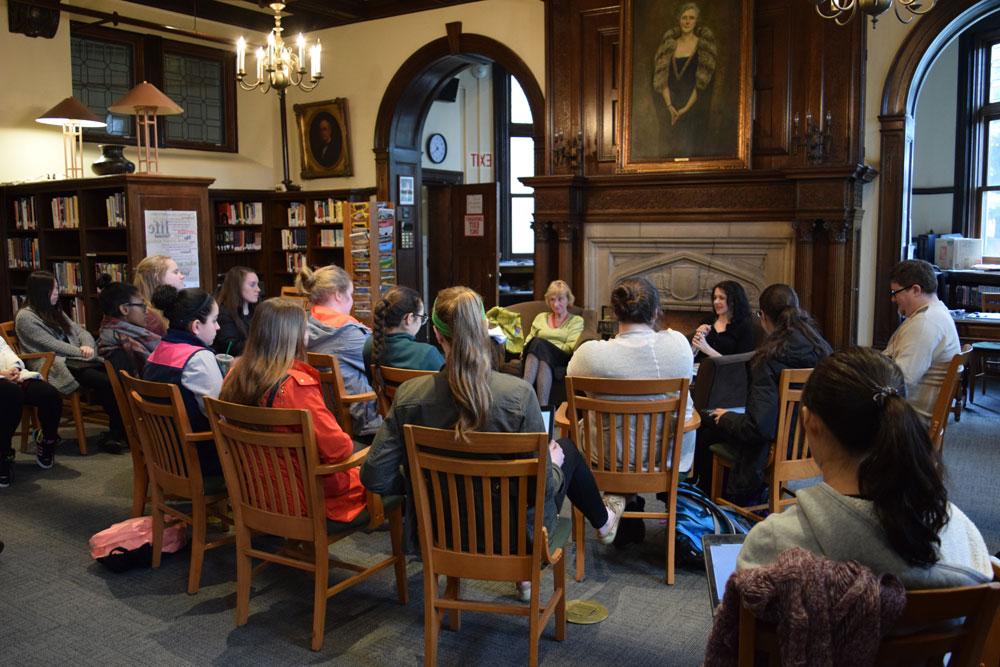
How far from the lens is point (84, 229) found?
770cm

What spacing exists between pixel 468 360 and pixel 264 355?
2.99ft

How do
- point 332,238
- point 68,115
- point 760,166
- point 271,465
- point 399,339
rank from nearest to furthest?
point 271,465 < point 399,339 < point 760,166 < point 68,115 < point 332,238

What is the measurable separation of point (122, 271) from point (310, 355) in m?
4.43

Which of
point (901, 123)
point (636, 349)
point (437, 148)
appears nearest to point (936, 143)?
point (901, 123)

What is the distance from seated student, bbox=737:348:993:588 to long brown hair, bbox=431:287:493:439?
3.45 ft

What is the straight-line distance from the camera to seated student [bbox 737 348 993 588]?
1488 millimetres

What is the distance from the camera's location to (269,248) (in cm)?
982

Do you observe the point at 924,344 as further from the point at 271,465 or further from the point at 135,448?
the point at 135,448

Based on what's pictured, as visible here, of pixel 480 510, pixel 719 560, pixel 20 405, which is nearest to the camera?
pixel 719 560

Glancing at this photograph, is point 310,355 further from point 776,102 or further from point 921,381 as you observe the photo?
point 776,102

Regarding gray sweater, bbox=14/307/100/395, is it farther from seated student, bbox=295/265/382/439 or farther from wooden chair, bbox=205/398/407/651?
wooden chair, bbox=205/398/407/651

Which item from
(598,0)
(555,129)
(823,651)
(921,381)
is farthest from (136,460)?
(598,0)

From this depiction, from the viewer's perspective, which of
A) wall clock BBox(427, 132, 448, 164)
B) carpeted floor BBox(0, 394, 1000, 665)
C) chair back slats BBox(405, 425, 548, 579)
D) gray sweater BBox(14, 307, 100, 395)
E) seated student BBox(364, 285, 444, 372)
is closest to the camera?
chair back slats BBox(405, 425, 548, 579)

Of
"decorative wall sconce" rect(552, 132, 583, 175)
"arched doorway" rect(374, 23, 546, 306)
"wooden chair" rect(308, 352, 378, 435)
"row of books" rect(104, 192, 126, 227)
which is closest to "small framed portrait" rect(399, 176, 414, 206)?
"arched doorway" rect(374, 23, 546, 306)
